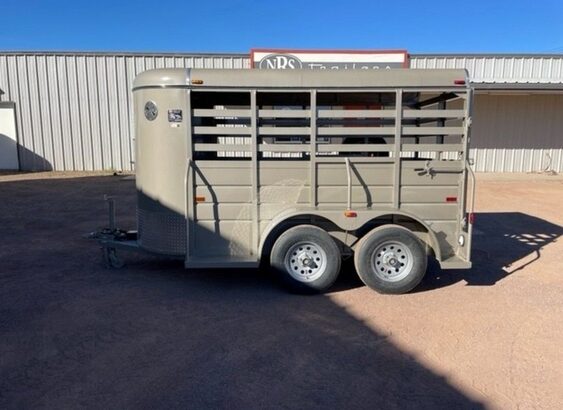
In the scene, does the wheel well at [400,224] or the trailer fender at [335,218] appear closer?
the trailer fender at [335,218]

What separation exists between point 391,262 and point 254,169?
6.24 feet

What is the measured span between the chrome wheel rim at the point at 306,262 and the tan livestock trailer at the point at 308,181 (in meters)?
0.01

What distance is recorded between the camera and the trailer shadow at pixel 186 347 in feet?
10.6

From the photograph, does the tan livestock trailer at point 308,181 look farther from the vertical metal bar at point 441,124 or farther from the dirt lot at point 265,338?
the dirt lot at point 265,338

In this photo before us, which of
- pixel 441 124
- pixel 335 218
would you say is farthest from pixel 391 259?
pixel 441 124

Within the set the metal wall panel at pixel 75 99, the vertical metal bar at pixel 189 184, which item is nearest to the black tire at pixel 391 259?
the vertical metal bar at pixel 189 184

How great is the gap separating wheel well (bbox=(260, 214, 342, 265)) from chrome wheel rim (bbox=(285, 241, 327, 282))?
0.26 m

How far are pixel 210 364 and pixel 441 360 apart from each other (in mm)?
1883

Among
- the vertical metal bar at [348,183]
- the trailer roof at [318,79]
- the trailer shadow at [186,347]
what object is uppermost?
the trailer roof at [318,79]

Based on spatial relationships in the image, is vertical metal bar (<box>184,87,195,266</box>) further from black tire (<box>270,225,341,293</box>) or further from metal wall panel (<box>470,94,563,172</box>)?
metal wall panel (<box>470,94,563,172</box>)

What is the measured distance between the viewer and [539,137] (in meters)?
19.8

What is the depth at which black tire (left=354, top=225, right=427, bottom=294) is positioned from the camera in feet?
17.2

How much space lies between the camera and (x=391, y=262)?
5.30 metres

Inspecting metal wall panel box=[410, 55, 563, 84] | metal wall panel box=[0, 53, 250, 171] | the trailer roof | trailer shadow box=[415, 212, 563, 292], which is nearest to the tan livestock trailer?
the trailer roof
